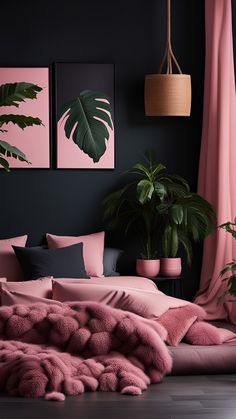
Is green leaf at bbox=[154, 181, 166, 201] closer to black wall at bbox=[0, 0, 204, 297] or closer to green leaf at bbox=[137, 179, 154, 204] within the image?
green leaf at bbox=[137, 179, 154, 204]

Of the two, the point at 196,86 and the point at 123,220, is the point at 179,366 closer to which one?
the point at 123,220

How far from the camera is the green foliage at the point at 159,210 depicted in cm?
741

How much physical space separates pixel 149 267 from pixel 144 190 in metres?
0.68

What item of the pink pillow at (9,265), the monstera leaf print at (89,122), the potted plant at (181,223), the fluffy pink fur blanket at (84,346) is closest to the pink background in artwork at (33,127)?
the monstera leaf print at (89,122)

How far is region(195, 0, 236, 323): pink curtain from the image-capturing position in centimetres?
761

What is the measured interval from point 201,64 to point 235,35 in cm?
41

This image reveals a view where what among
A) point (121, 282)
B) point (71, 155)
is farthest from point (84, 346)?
point (71, 155)

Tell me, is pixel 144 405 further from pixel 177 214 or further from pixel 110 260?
pixel 110 260

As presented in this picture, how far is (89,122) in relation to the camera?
7.41m

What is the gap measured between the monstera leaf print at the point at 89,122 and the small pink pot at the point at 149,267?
995 millimetres

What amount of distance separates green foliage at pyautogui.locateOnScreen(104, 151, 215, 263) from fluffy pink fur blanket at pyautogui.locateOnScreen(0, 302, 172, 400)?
5.68 ft

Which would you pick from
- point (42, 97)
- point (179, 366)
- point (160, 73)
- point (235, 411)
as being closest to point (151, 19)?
point (160, 73)

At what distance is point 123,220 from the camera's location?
784 centimetres

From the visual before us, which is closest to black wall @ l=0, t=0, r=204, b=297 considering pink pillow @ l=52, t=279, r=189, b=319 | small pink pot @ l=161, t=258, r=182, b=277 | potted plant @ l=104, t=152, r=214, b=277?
potted plant @ l=104, t=152, r=214, b=277
